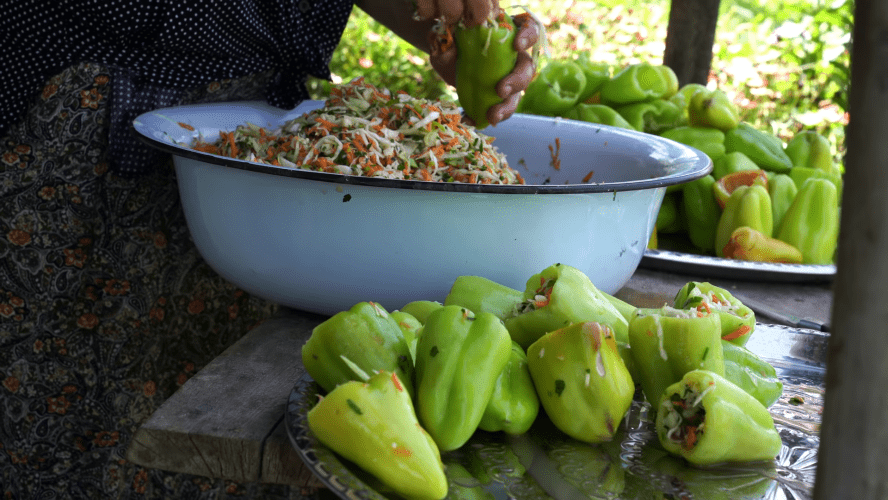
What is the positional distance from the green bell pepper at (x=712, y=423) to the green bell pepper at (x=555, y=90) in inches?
43.9

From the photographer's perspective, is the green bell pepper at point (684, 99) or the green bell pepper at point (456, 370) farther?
the green bell pepper at point (684, 99)

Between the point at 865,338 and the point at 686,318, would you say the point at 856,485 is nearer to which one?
the point at 865,338

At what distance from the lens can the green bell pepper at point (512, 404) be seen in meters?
0.59

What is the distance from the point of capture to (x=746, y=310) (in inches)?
29.1

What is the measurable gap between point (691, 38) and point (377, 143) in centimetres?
125

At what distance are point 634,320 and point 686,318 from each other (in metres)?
0.04

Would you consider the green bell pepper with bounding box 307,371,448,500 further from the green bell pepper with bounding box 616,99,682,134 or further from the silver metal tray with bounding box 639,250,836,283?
the green bell pepper with bounding box 616,99,682,134

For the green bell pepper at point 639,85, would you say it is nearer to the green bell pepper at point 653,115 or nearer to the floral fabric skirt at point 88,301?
the green bell pepper at point 653,115

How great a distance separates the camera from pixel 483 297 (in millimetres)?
726

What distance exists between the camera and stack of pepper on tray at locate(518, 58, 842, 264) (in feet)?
4.07

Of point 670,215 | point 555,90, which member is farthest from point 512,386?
point 555,90

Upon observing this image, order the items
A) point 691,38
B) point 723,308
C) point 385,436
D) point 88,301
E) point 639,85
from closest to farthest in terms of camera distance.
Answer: point 385,436, point 723,308, point 88,301, point 639,85, point 691,38

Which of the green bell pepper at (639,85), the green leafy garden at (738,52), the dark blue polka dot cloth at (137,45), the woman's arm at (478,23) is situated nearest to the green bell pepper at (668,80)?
the green bell pepper at (639,85)

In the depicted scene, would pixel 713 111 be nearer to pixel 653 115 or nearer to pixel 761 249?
pixel 653 115
